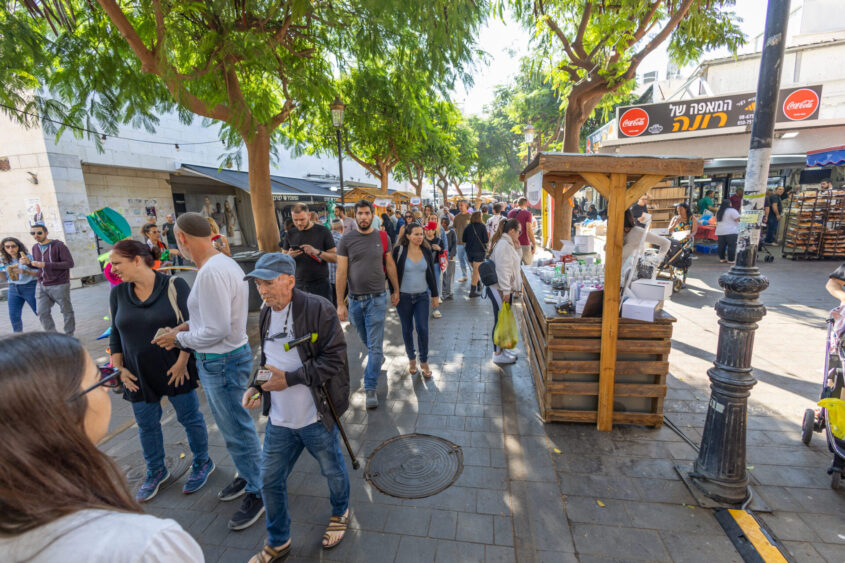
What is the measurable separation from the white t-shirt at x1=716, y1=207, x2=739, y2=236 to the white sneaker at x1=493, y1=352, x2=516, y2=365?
31.2ft

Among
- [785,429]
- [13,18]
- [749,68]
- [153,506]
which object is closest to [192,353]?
[153,506]

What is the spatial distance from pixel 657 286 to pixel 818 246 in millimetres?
12237

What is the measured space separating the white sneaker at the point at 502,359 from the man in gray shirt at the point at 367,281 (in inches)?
69.1

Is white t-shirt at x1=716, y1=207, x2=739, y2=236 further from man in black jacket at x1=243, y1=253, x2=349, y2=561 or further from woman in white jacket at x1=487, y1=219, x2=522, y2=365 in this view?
man in black jacket at x1=243, y1=253, x2=349, y2=561

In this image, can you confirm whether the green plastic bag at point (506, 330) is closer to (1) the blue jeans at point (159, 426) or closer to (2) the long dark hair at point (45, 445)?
(1) the blue jeans at point (159, 426)

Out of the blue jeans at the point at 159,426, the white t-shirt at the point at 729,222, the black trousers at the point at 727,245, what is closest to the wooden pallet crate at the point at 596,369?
the blue jeans at the point at 159,426

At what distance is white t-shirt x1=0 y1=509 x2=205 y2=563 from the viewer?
79cm

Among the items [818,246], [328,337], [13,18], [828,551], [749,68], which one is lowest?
[828,551]

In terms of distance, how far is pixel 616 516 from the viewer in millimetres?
2852

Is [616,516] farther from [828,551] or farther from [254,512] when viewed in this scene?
[254,512]

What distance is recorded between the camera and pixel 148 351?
119 inches

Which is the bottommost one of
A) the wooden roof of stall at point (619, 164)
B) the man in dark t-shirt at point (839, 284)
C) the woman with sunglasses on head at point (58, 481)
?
the man in dark t-shirt at point (839, 284)

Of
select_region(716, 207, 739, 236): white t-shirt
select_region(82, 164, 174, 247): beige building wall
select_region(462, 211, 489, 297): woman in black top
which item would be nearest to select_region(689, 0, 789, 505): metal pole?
select_region(462, 211, 489, 297): woman in black top

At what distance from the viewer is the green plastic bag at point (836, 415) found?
2943 millimetres
